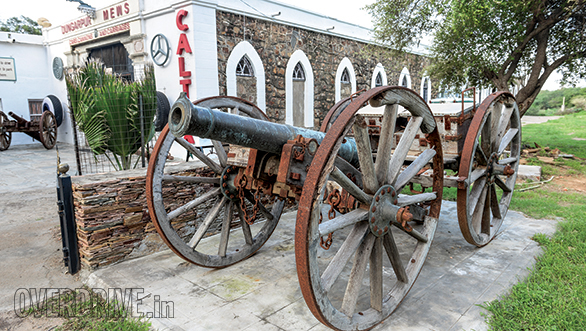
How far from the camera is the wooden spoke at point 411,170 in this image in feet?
9.32

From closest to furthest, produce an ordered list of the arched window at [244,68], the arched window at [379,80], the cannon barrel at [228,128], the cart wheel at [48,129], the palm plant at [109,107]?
the cannon barrel at [228,128] → the palm plant at [109,107] → the arched window at [244,68] → the cart wheel at [48,129] → the arched window at [379,80]

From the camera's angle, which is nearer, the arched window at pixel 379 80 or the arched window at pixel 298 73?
the arched window at pixel 298 73

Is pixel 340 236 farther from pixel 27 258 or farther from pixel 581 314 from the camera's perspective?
pixel 27 258

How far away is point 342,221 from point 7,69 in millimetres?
15125

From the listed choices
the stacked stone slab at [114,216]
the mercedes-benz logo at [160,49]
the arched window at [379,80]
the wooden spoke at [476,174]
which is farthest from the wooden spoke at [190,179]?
the arched window at [379,80]

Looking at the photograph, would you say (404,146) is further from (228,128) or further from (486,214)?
(486,214)

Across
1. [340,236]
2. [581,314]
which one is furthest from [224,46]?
[581,314]

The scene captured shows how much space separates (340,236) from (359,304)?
5.11ft

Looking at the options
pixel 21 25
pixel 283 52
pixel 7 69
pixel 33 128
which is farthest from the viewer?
pixel 21 25

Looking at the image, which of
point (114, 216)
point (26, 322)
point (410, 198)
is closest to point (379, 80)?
point (410, 198)

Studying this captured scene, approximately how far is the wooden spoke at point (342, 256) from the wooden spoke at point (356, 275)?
9 cm

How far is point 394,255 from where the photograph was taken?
9.29 ft

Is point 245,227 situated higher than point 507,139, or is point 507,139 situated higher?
point 507,139

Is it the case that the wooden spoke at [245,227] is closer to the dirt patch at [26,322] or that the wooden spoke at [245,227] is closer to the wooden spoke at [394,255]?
the wooden spoke at [394,255]
